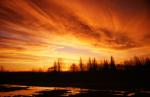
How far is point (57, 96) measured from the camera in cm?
3381

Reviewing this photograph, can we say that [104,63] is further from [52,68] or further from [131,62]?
[52,68]

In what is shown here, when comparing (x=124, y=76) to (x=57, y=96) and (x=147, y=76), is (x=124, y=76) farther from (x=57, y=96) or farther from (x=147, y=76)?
(x=57, y=96)

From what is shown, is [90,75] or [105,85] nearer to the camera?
[105,85]

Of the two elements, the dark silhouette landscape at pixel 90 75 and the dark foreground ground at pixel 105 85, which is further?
the dark silhouette landscape at pixel 90 75

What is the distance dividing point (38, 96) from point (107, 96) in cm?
1312

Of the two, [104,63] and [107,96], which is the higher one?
[104,63]

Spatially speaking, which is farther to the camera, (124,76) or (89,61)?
(89,61)

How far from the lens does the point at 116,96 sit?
105 feet

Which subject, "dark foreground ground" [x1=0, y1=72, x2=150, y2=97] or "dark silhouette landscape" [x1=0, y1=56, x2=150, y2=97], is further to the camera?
"dark silhouette landscape" [x1=0, y1=56, x2=150, y2=97]

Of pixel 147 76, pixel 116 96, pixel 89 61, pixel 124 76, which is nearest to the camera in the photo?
pixel 116 96

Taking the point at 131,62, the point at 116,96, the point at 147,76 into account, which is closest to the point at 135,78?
the point at 147,76

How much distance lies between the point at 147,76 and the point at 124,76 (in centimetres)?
961

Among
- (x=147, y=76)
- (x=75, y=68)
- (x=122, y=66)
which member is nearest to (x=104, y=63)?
(x=122, y=66)

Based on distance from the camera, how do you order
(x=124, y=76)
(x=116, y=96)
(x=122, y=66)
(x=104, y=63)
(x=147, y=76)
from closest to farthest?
1. (x=116, y=96)
2. (x=147, y=76)
3. (x=124, y=76)
4. (x=122, y=66)
5. (x=104, y=63)
